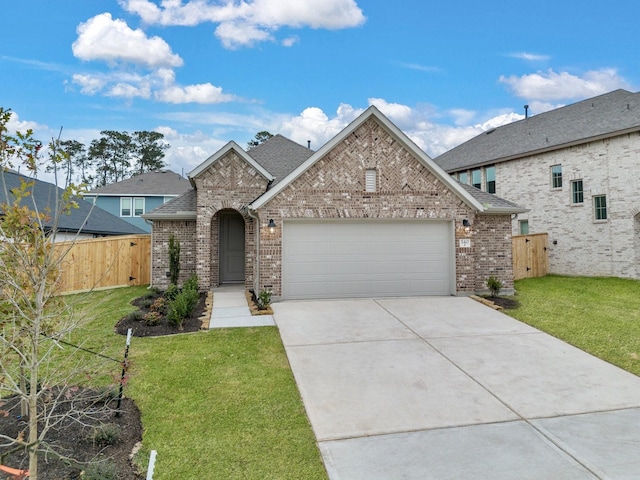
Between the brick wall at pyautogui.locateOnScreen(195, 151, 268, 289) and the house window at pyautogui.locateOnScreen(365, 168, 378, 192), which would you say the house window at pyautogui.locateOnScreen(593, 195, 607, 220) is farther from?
the brick wall at pyautogui.locateOnScreen(195, 151, 268, 289)

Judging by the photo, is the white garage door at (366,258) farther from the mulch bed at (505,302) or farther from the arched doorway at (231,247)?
the arched doorway at (231,247)

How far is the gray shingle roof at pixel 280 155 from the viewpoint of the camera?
51.1ft

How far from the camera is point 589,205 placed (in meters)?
16.8

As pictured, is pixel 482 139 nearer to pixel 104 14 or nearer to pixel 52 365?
pixel 104 14

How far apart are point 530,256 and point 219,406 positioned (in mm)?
16233

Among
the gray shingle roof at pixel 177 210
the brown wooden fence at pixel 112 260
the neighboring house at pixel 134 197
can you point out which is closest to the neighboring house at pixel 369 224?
the gray shingle roof at pixel 177 210

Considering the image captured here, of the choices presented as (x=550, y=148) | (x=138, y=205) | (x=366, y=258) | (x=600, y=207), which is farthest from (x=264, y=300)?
(x=138, y=205)

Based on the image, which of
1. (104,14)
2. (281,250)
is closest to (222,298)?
(281,250)

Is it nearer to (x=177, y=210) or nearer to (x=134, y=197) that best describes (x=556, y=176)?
(x=177, y=210)

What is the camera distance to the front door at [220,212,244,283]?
47.1ft

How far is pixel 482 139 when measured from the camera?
81.7 feet

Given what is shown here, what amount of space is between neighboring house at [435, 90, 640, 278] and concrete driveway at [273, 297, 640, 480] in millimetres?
11025

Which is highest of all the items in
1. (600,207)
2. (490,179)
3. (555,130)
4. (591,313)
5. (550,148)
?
(555,130)

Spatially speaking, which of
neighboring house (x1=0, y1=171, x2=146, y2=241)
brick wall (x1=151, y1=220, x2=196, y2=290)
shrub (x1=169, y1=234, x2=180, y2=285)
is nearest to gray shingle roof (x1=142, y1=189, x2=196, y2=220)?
brick wall (x1=151, y1=220, x2=196, y2=290)
